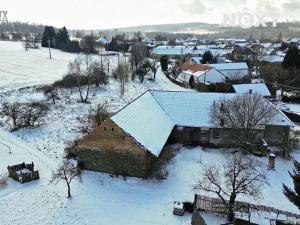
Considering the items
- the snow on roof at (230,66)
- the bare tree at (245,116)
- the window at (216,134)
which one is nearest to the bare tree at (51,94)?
the window at (216,134)

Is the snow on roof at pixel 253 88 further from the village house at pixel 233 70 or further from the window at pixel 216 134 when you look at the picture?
the window at pixel 216 134

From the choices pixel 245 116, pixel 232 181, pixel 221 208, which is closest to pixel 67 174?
pixel 221 208

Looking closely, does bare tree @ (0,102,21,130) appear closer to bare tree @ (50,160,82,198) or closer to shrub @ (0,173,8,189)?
shrub @ (0,173,8,189)

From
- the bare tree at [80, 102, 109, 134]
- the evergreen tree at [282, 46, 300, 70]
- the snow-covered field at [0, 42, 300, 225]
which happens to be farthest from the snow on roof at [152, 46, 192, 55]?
the snow-covered field at [0, 42, 300, 225]

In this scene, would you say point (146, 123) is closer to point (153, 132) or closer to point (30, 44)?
point (153, 132)

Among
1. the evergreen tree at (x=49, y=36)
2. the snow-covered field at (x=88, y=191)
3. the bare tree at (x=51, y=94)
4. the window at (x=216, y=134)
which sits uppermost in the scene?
the evergreen tree at (x=49, y=36)

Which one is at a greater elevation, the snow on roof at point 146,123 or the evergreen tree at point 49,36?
the evergreen tree at point 49,36
